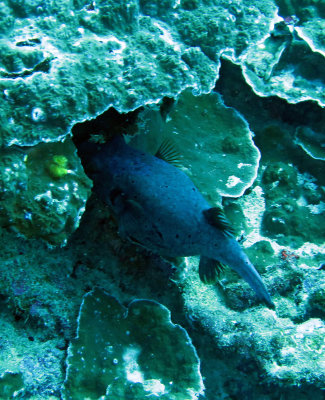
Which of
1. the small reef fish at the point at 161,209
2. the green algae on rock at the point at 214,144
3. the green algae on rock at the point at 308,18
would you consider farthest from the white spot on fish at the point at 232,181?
the green algae on rock at the point at 308,18

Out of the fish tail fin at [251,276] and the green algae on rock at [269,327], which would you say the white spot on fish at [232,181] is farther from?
the fish tail fin at [251,276]

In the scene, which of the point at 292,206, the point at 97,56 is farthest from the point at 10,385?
the point at 292,206

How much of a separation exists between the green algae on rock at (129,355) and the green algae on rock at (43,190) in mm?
893

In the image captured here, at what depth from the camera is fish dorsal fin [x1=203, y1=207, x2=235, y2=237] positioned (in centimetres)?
262

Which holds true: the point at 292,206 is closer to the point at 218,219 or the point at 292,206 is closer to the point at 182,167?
the point at 182,167

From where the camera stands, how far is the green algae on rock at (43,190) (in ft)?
→ 6.95

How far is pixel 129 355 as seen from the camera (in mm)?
2863

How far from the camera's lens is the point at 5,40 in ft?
7.43

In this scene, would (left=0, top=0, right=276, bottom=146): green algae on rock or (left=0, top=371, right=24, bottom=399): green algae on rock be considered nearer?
(left=0, top=0, right=276, bottom=146): green algae on rock

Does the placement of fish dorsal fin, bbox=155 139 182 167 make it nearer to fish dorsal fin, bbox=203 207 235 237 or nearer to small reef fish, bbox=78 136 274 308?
small reef fish, bbox=78 136 274 308

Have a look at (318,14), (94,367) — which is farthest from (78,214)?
(318,14)

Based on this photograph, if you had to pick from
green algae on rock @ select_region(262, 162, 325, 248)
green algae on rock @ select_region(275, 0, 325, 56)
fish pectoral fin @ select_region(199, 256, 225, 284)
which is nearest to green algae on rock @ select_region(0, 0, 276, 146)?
green algae on rock @ select_region(275, 0, 325, 56)

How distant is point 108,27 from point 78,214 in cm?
161

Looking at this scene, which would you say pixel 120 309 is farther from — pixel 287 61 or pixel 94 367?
pixel 287 61
